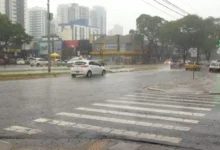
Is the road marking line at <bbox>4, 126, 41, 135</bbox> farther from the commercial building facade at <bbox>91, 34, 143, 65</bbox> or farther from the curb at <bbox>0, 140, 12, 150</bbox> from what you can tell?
the commercial building facade at <bbox>91, 34, 143, 65</bbox>

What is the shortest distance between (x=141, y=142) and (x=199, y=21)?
206ft

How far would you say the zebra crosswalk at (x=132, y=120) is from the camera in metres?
6.91

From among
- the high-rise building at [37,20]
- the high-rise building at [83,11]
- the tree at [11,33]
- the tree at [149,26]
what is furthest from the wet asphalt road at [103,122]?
the tree at [149,26]

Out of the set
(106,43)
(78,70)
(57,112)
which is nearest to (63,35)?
(106,43)

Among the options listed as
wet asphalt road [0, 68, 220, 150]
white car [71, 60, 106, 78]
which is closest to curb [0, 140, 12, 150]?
wet asphalt road [0, 68, 220, 150]

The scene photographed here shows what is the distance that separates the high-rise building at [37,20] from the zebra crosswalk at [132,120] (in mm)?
49014

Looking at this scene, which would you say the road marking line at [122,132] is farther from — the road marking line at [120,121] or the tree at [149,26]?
the tree at [149,26]

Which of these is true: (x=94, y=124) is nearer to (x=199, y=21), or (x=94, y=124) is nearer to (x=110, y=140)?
(x=110, y=140)

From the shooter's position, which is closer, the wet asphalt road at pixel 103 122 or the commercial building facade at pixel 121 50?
the wet asphalt road at pixel 103 122

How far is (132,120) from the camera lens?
8227mm

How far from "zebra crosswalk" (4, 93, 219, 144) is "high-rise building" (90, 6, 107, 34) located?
60.4 meters

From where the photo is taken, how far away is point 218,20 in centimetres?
7081

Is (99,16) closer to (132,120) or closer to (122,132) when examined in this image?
(132,120)

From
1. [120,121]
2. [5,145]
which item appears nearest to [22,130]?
[5,145]
